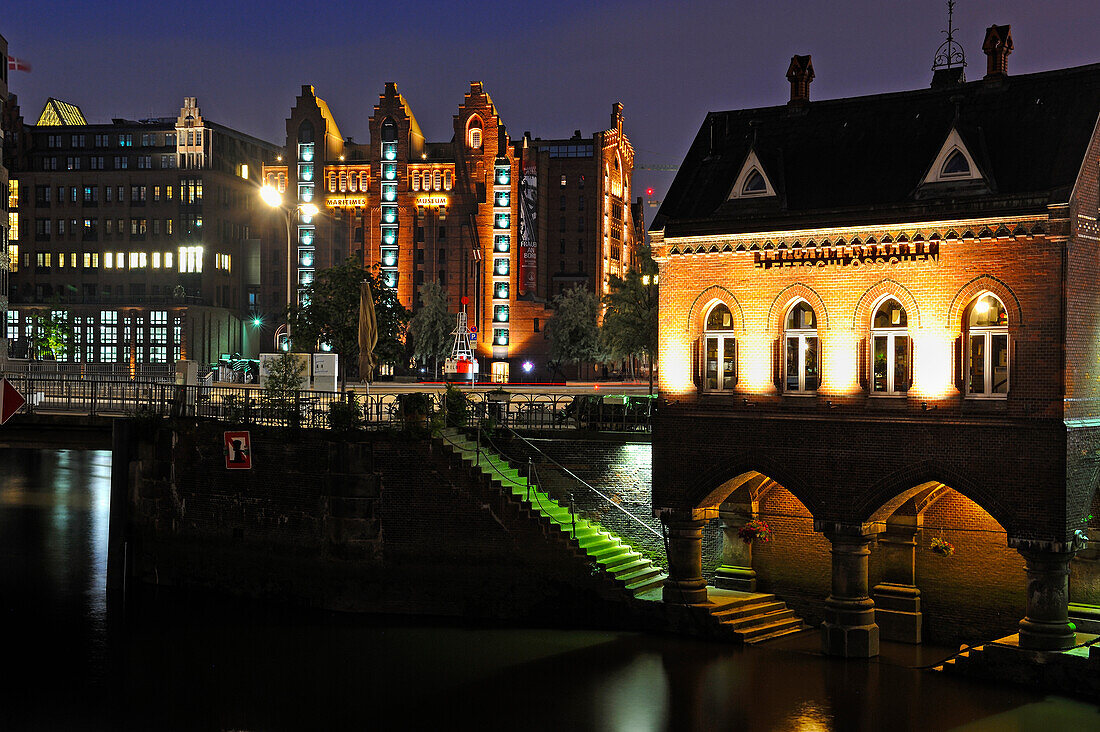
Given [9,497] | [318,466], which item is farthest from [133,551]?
[9,497]

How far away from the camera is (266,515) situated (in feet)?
114

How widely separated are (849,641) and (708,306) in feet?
29.7

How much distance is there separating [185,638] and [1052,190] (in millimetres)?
23745

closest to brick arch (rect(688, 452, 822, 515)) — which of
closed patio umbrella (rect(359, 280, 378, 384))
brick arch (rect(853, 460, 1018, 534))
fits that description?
brick arch (rect(853, 460, 1018, 534))

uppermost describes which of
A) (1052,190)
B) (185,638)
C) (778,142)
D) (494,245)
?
(494,245)

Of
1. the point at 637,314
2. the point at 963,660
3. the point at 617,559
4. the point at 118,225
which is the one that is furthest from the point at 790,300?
the point at 118,225

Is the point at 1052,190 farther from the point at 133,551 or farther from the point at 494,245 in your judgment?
the point at 494,245

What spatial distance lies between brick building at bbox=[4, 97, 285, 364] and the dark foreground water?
326ft

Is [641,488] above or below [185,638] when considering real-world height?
above

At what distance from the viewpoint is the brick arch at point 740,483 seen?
28.7 m

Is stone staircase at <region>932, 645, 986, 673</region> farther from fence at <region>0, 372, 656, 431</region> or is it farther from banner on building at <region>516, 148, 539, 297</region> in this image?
banner on building at <region>516, 148, 539, 297</region>

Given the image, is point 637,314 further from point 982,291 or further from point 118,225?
point 118,225

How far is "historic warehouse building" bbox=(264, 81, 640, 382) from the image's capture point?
120m

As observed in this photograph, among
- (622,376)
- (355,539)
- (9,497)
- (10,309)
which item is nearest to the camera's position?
(355,539)
